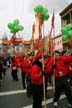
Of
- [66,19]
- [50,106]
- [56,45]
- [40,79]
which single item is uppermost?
[66,19]

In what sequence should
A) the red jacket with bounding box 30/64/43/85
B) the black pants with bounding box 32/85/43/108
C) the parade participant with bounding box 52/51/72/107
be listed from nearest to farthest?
the red jacket with bounding box 30/64/43/85 < the black pants with bounding box 32/85/43/108 < the parade participant with bounding box 52/51/72/107

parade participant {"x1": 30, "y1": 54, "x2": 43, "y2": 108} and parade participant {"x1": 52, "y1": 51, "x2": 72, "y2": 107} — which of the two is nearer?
parade participant {"x1": 30, "y1": 54, "x2": 43, "y2": 108}

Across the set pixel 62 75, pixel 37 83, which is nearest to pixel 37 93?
pixel 37 83

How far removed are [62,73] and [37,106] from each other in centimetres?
243

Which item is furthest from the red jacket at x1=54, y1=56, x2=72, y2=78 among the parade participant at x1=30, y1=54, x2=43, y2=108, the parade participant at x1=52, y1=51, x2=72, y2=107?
the parade participant at x1=30, y1=54, x2=43, y2=108

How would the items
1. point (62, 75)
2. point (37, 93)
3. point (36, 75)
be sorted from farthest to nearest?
point (62, 75) < point (37, 93) < point (36, 75)

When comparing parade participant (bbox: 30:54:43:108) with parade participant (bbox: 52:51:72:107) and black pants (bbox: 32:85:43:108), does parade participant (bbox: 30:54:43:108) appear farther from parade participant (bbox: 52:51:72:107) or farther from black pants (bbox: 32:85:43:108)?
parade participant (bbox: 52:51:72:107)

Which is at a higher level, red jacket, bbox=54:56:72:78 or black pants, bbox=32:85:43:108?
red jacket, bbox=54:56:72:78

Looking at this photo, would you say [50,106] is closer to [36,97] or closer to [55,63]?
[55,63]

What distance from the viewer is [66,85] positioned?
41.0 ft

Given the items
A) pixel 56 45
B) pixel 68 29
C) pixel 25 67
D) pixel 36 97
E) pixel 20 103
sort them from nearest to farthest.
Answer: pixel 36 97 < pixel 20 103 < pixel 56 45 < pixel 25 67 < pixel 68 29

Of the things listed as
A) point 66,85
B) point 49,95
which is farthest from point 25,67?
point 66,85

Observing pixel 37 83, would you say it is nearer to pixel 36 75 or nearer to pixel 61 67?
pixel 36 75

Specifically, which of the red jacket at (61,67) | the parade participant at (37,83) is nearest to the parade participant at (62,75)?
the red jacket at (61,67)
